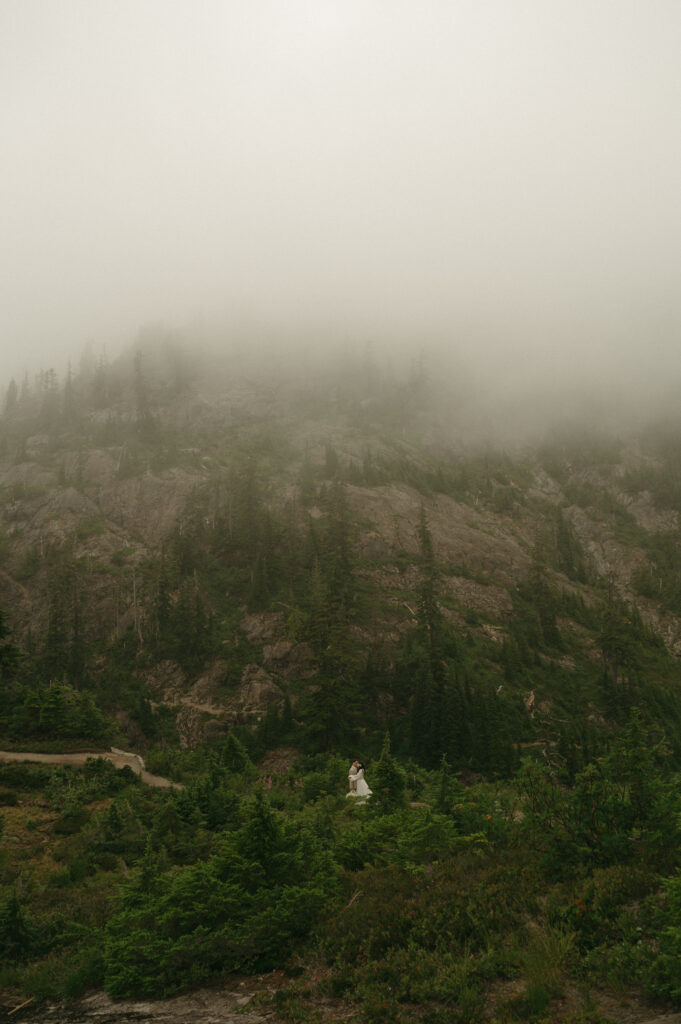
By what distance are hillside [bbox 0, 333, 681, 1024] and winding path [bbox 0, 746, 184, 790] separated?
45.1 inches

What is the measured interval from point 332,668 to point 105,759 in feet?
63.6

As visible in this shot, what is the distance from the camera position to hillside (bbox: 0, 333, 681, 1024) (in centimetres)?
995

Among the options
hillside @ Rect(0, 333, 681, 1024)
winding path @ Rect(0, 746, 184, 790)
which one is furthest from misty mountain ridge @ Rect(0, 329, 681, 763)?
winding path @ Rect(0, 746, 184, 790)

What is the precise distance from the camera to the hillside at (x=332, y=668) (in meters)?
9.95

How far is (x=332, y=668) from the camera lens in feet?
146

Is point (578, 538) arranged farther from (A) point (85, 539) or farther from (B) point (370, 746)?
(A) point (85, 539)

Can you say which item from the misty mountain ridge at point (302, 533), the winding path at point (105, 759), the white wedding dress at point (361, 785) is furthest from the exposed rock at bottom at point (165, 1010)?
the misty mountain ridge at point (302, 533)

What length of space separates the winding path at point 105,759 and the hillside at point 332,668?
3.76 feet

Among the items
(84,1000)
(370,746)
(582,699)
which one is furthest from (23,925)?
(582,699)

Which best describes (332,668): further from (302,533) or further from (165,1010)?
(165,1010)

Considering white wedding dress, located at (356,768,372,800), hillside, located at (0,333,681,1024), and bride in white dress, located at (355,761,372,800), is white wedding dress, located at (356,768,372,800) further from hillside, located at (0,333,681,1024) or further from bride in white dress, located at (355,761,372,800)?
hillside, located at (0,333,681,1024)

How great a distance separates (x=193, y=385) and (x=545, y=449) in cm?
8253

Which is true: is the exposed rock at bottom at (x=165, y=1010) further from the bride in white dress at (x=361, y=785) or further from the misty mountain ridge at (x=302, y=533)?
the misty mountain ridge at (x=302, y=533)

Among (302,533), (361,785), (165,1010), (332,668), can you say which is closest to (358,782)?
(361,785)
